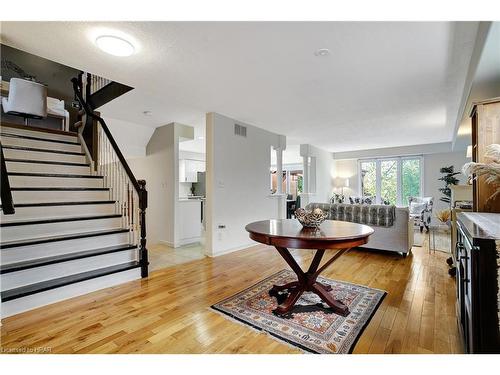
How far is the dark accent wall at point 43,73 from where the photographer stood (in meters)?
4.62

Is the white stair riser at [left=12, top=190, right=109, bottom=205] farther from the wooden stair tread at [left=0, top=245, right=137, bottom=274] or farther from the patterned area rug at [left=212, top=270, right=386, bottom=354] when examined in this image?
the patterned area rug at [left=212, top=270, right=386, bottom=354]

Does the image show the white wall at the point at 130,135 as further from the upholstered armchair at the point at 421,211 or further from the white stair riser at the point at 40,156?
the upholstered armchair at the point at 421,211

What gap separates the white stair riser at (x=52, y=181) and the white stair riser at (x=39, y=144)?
0.71 metres

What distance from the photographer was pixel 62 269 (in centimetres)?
257

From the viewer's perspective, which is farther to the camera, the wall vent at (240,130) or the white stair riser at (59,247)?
the wall vent at (240,130)

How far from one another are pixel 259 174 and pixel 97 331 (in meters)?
3.75

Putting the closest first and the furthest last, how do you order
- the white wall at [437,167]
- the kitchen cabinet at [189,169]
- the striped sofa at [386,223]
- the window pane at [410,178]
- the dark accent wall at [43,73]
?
1. the striped sofa at [386,223]
2. the dark accent wall at [43,73]
3. the white wall at [437,167]
4. the window pane at [410,178]
5. the kitchen cabinet at [189,169]

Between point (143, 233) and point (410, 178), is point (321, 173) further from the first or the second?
point (143, 233)

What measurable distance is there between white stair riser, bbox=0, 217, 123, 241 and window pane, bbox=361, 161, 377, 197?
7594 millimetres

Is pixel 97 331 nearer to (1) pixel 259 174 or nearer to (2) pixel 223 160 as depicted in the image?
(2) pixel 223 160

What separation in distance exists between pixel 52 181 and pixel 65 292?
1.80m

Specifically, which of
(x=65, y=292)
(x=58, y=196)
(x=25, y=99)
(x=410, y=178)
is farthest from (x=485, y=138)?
(x=410, y=178)

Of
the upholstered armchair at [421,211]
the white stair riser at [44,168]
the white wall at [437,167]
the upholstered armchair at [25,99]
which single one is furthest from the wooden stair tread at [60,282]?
the white wall at [437,167]
